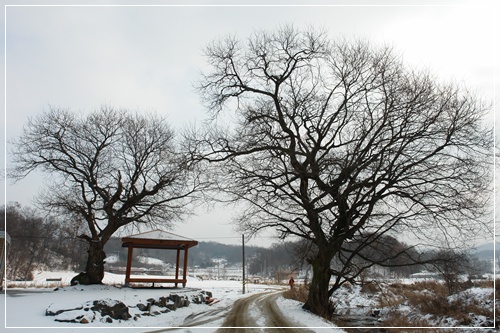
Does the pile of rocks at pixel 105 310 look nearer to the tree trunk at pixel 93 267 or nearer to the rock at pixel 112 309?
the rock at pixel 112 309

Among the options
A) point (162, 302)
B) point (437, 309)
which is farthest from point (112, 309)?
point (437, 309)

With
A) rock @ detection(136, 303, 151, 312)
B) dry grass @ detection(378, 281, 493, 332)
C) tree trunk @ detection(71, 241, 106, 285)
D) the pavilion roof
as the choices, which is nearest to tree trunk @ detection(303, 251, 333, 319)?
dry grass @ detection(378, 281, 493, 332)

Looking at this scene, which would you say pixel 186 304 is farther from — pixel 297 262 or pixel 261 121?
pixel 261 121

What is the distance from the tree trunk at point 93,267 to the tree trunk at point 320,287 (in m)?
11.6

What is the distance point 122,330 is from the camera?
9914 millimetres

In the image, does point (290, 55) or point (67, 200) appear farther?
point (67, 200)

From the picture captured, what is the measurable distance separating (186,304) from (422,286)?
2654 centimetres

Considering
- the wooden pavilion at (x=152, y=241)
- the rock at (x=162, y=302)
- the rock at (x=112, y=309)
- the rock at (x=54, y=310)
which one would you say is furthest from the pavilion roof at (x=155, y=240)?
the rock at (x=54, y=310)

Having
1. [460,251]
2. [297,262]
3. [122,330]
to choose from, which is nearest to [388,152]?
[460,251]

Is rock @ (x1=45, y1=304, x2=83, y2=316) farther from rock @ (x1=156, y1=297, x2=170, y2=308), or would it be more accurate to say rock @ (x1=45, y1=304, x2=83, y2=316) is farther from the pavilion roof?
the pavilion roof

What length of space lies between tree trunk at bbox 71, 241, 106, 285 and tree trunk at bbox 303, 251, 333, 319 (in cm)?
1163

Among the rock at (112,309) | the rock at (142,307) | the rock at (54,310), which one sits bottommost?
the rock at (142,307)

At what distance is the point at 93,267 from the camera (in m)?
18.9

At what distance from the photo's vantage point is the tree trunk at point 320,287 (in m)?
14.9
